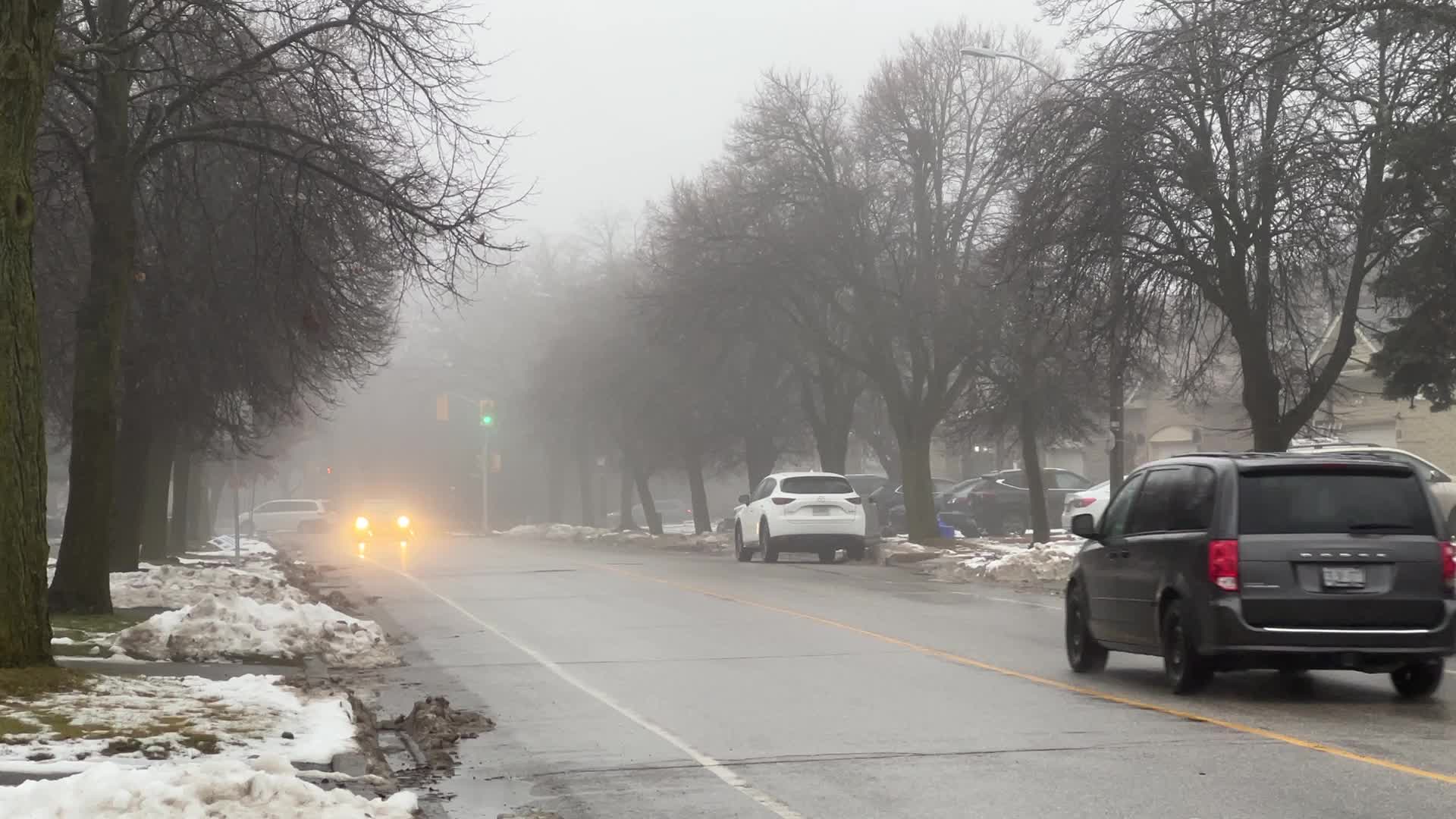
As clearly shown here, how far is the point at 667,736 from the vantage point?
11.8 metres

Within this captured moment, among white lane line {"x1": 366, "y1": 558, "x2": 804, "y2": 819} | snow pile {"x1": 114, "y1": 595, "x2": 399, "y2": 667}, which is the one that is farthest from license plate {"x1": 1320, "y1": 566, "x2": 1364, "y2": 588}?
snow pile {"x1": 114, "y1": 595, "x2": 399, "y2": 667}

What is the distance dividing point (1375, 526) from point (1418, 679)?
1178 mm

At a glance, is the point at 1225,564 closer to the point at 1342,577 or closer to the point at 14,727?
the point at 1342,577

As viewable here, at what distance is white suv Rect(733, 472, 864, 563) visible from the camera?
119ft

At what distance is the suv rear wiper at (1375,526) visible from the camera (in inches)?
512

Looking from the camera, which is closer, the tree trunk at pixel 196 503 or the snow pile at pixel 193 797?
the snow pile at pixel 193 797

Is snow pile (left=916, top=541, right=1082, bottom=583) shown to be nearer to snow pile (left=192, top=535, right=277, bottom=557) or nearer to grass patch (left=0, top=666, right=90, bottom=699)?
snow pile (left=192, top=535, right=277, bottom=557)

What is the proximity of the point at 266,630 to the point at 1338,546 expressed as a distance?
31.3ft

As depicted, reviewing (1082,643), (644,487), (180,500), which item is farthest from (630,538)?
(1082,643)

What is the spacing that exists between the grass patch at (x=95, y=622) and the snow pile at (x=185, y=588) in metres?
1.19

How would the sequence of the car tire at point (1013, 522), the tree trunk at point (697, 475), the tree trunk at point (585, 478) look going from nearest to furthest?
the car tire at point (1013, 522)
the tree trunk at point (697, 475)
the tree trunk at point (585, 478)

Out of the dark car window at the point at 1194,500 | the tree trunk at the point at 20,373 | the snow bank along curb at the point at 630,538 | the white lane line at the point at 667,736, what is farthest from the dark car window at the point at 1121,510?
the snow bank along curb at the point at 630,538

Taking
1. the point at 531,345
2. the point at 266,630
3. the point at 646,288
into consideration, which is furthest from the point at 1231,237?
the point at 531,345

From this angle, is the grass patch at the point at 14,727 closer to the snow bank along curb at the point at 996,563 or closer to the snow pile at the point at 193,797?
the snow pile at the point at 193,797
